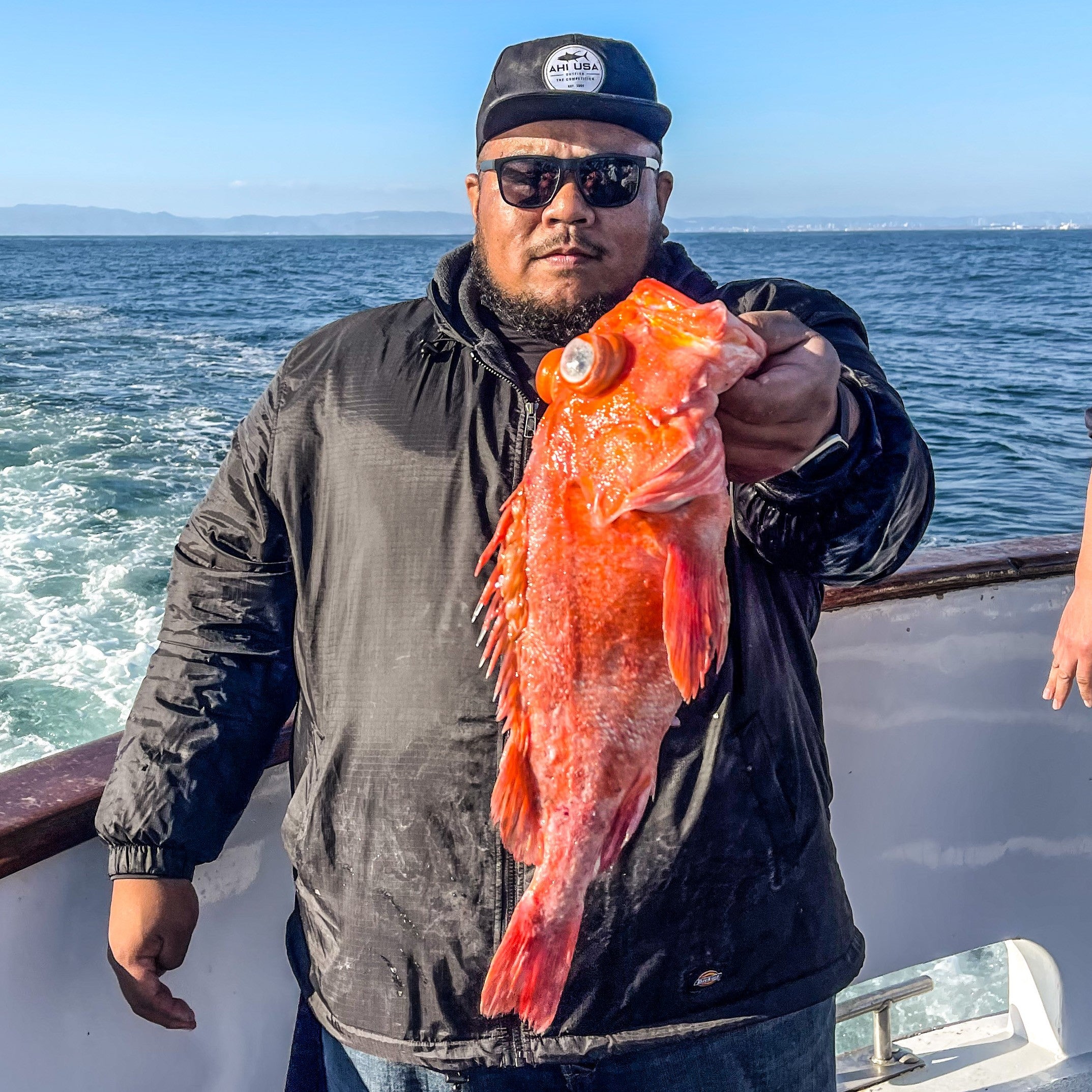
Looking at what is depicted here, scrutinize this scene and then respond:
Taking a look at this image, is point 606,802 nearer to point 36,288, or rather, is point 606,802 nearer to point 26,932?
point 26,932

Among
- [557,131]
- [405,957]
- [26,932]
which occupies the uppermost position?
[557,131]

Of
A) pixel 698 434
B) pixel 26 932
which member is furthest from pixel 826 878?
pixel 26 932

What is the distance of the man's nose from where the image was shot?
208 centimetres

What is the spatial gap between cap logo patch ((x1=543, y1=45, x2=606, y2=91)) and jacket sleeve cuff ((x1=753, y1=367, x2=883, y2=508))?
0.88 metres

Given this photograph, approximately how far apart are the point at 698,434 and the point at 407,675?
85cm

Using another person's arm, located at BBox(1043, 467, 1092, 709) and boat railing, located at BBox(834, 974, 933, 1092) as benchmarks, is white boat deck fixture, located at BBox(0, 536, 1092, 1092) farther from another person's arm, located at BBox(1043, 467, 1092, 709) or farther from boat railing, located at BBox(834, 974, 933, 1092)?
another person's arm, located at BBox(1043, 467, 1092, 709)

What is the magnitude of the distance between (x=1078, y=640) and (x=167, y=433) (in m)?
11.2

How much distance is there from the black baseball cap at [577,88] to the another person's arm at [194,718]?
780 mm

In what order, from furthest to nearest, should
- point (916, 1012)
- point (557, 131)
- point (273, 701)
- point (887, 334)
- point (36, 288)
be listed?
1. point (36, 288)
2. point (887, 334)
3. point (916, 1012)
4. point (273, 701)
5. point (557, 131)

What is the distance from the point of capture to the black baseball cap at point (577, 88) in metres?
2.14

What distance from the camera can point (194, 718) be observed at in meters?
2.20

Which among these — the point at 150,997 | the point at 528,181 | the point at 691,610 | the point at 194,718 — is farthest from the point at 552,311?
the point at 150,997

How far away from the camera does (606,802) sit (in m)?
1.62

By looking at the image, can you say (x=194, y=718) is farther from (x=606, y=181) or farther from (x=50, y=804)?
(x=606, y=181)
